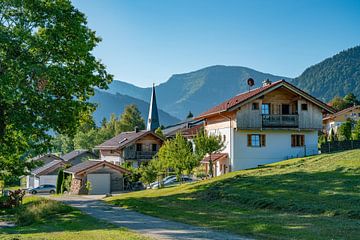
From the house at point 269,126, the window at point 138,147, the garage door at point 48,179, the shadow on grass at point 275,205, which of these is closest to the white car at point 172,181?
the house at point 269,126

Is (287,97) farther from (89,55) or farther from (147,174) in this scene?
(89,55)

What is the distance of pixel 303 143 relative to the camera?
→ 44.8 m

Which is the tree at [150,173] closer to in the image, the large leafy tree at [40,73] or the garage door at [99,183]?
the garage door at [99,183]

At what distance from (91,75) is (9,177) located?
9097 millimetres

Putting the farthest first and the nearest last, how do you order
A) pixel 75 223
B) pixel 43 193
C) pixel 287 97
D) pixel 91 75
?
pixel 43 193 → pixel 287 97 → pixel 91 75 → pixel 75 223

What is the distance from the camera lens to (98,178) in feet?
168

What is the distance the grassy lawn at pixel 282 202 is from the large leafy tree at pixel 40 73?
7728 millimetres

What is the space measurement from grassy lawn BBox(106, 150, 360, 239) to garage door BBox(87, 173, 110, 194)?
18.1 metres

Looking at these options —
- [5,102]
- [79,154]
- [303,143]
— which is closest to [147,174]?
[303,143]

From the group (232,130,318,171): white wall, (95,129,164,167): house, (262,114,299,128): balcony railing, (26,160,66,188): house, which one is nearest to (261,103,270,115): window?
(262,114,299,128): balcony railing

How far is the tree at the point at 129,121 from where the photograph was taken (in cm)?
10529

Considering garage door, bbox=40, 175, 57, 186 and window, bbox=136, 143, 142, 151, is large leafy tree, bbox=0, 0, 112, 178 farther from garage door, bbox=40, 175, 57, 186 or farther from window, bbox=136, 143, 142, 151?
garage door, bbox=40, 175, 57, 186

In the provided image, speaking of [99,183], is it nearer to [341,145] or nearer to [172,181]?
[172,181]

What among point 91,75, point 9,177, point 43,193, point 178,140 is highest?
point 91,75
